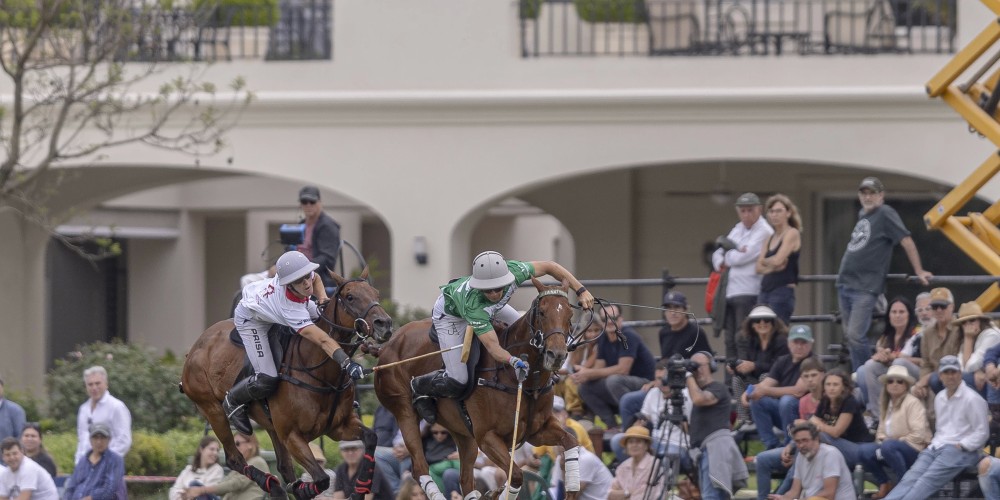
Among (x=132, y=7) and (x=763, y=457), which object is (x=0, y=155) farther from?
(x=763, y=457)

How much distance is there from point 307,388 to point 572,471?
213 centimetres

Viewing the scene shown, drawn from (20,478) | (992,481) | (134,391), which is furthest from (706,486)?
(134,391)

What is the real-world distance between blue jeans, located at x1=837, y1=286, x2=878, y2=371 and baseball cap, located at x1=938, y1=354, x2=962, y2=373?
5.18 ft

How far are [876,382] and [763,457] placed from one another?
1.31 m

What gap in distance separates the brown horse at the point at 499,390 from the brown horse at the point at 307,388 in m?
0.38

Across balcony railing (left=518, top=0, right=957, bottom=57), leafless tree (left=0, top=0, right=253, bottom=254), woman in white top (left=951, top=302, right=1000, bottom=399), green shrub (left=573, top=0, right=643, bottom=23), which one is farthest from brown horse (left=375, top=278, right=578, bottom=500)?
green shrub (left=573, top=0, right=643, bottom=23)

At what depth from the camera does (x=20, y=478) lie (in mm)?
15344

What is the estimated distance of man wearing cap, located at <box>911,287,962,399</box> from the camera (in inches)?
552

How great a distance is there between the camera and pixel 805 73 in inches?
776

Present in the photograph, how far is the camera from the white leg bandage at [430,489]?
1245 centimetres

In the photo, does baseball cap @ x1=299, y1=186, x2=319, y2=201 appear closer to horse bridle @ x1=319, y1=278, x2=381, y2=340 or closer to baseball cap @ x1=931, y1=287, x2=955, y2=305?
horse bridle @ x1=319, y1=278, x2=381, y2=340

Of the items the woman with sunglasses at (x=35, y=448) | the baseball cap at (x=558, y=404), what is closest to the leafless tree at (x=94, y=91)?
the woman with sunglasses at (x=35, y=448)

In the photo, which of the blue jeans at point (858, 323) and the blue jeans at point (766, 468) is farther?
the blue jeans at point (858, 323)

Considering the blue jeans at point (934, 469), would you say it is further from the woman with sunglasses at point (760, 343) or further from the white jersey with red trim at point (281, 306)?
the white jersey with red trim at point (281, 306)
